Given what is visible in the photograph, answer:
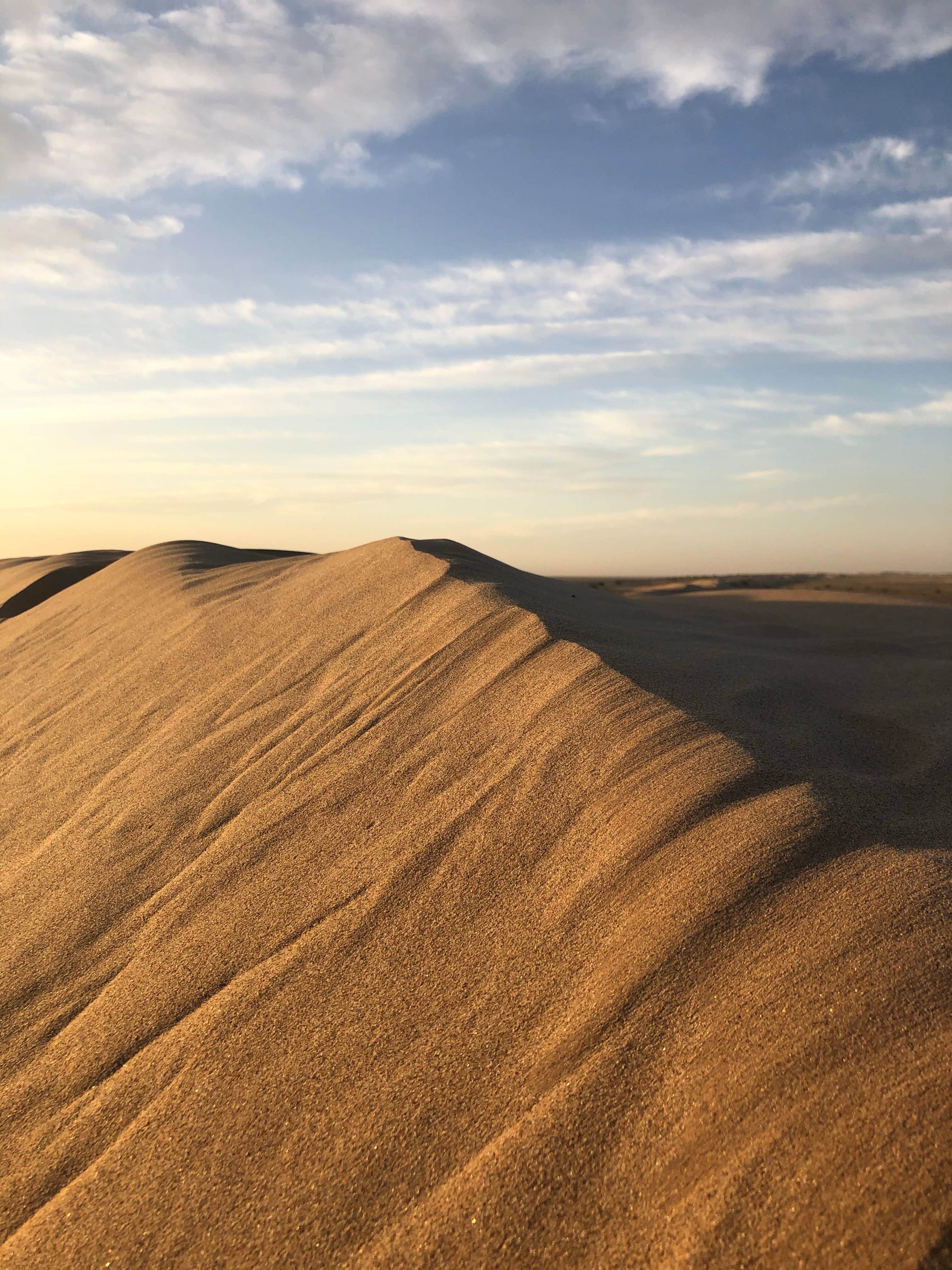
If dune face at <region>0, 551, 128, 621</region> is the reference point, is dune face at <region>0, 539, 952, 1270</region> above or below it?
below

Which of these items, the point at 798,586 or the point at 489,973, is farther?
the point at 798,586

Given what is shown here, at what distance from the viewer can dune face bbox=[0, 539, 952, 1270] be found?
1471 millimetres

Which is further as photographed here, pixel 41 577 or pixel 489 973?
pixel 41 577

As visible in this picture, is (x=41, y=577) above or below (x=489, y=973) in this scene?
above

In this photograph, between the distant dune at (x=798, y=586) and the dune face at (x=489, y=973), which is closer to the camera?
the dune face at (x=489, y=973)

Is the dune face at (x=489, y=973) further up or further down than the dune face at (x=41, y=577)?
further down

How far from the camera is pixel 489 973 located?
202 cm

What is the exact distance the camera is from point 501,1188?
152 centimetres

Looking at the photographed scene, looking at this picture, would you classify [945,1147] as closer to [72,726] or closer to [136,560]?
[72,726]

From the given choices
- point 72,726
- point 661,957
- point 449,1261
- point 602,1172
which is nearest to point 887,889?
point 661,957

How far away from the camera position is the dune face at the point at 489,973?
147 centimetres

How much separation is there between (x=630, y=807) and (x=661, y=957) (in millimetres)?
608

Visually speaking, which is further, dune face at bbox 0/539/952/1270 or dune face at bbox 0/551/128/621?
dune face at bbox 0/551/128/621

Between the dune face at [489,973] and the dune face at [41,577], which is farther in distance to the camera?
the dune face at [41,577]
